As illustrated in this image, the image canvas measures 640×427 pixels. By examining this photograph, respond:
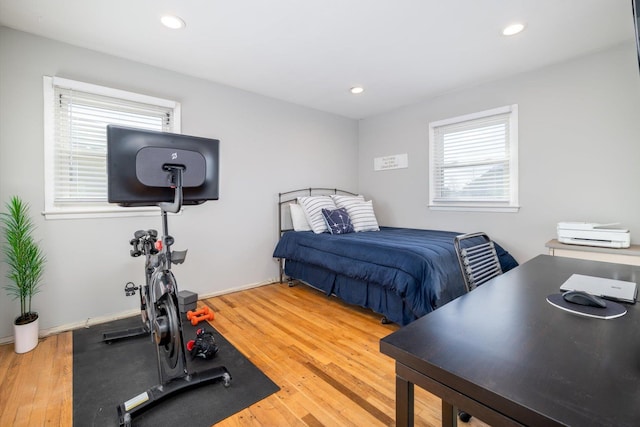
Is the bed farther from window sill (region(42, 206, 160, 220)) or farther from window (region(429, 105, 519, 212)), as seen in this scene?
window sill (region(42, 206, 160, 220))

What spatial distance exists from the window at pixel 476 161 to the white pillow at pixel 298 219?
64.4 inches

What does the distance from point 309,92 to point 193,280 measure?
8.23 ft

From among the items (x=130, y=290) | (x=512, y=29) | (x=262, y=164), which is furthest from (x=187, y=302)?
(x=512, y=29)

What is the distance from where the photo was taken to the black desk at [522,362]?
482mm

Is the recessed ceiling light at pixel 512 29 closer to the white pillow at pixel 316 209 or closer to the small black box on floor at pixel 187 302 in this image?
the white pillow at pixel 316 209

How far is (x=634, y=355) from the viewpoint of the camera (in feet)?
2.05

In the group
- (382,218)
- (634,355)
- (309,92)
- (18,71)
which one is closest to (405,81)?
(309,92)

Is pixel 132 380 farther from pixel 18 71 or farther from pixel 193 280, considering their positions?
pixel 18 71

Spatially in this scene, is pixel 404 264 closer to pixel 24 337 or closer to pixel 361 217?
pixel 361 217

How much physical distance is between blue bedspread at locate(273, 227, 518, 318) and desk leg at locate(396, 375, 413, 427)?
61.0 inches

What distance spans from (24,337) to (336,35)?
3189 millimetres

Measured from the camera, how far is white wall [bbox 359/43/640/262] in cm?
241

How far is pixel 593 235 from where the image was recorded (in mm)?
2338

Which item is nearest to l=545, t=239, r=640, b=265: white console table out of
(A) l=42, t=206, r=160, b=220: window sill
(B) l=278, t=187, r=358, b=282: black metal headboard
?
(B) l=278, t=187, r=358, b=282: black metal headboard
